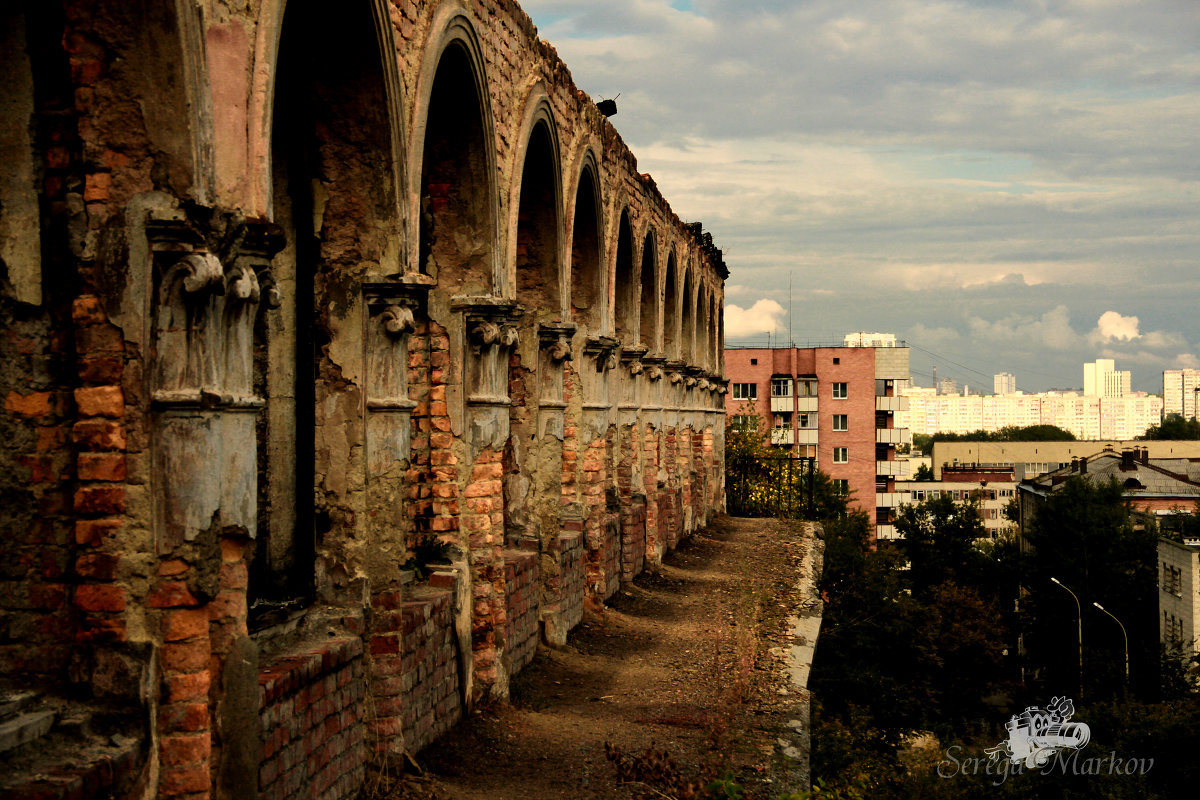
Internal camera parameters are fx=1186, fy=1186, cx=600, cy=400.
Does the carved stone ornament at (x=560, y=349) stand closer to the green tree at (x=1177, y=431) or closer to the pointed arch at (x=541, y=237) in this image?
the pointed arch at (x=541, y=237)

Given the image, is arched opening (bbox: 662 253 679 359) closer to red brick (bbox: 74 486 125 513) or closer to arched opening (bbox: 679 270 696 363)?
arched opening (bbox: 679 270 696 363)

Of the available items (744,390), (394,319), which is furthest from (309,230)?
(744,390)

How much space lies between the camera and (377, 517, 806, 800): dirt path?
7160 millimetres

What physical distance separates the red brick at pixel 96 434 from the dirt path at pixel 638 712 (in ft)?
10.1

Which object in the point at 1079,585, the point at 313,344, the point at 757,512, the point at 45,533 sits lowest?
the point at 1079,585

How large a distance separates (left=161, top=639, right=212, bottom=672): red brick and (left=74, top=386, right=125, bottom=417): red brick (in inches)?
37.4

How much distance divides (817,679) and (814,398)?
34.8 m

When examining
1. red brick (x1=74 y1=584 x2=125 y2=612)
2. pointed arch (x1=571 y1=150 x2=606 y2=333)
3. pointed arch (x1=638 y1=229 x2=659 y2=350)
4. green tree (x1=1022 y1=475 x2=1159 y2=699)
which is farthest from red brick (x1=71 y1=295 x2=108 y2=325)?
green tree (x1=1022 y1=475 x2=1159 y2=699)

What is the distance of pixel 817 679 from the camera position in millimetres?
23703

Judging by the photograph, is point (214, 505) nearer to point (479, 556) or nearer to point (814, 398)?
point (479, 556)

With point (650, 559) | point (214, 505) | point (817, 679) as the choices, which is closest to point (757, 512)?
point (817, 679)

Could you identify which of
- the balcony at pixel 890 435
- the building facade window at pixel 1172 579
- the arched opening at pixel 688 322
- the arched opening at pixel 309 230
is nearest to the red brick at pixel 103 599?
the arched opening at pixel 309 230

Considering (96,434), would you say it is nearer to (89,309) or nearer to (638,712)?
(89,309)

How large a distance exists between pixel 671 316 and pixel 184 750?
1838 cm
